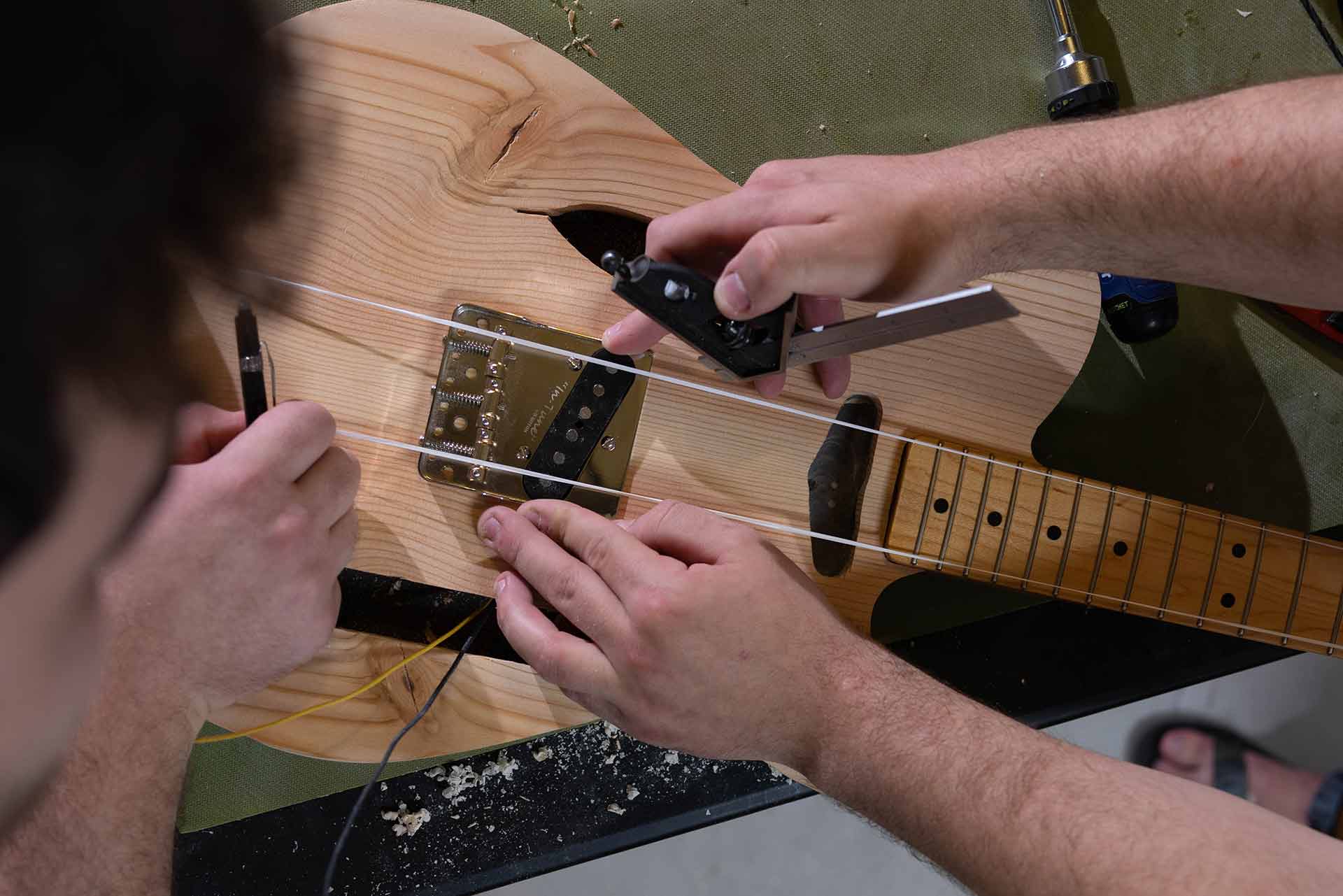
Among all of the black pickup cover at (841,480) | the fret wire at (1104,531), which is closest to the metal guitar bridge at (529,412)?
the black pickup cover at (841,480)

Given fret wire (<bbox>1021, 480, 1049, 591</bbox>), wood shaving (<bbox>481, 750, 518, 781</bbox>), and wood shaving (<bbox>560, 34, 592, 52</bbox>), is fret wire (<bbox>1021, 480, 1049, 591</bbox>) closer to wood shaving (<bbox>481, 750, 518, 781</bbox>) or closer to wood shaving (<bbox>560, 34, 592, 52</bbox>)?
wood shaving (<bbox>481, 750, 518, 781</bbox>)

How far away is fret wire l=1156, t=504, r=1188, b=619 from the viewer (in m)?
1.02

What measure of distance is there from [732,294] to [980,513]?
45cm

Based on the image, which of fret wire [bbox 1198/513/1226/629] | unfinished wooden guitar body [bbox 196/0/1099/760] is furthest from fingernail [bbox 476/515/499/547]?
fret wire [bbox 1198/513/1226/629]

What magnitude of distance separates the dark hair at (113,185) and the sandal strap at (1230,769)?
1545 millimetres

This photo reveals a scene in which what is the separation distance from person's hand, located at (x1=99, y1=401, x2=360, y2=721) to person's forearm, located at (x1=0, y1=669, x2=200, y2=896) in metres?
0.03

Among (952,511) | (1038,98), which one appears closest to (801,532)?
(952,511)

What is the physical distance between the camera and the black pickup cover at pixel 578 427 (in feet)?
2.98

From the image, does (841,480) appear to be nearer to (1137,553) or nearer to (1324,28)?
(1137,553)

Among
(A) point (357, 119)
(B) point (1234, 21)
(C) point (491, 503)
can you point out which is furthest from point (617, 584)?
(B) point (1234, 21)

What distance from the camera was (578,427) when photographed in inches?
35.9

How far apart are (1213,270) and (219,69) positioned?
0.89 metres

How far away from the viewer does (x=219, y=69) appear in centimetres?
39

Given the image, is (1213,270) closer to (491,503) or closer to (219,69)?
(491,503)
